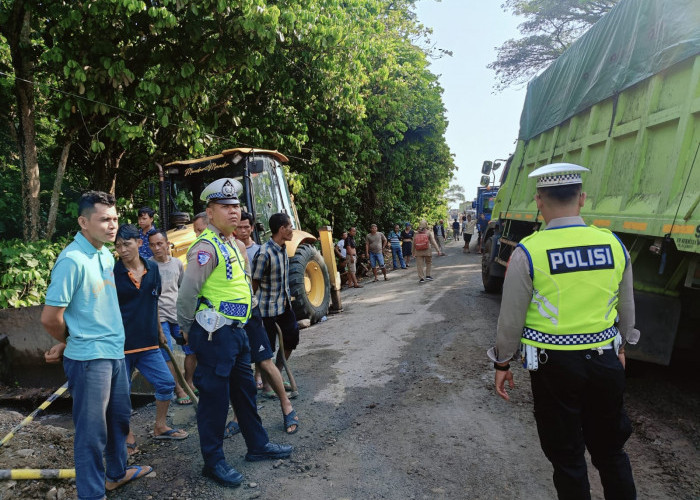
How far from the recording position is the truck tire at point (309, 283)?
25.0 ft

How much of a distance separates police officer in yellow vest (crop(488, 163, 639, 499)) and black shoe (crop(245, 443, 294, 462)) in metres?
1.87

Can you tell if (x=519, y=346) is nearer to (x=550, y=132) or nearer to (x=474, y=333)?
(x=474, y=333)

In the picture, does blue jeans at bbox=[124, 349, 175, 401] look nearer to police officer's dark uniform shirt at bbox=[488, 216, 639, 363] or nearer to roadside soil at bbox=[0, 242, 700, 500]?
roadside soil at bbox=[0, 242, 700, 500]

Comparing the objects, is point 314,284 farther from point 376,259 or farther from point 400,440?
point 376,259

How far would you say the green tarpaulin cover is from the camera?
3.79 meters

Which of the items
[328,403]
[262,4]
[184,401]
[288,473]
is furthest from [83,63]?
[288,473]

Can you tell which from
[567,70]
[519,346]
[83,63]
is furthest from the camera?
[83,63]

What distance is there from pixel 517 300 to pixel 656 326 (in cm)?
229

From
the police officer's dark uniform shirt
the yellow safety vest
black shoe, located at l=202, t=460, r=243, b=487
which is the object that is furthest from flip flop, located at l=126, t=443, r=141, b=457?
the yellow safety vest

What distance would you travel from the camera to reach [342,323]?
8133 millimetres

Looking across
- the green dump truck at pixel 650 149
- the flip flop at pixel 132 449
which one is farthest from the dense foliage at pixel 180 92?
the flip flop at pixel 132 449

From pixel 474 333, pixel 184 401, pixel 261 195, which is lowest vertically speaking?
pixel 184 401

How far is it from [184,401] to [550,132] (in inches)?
234

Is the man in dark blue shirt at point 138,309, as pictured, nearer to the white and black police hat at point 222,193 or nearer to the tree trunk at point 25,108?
the white and black police hat at point 222,193
